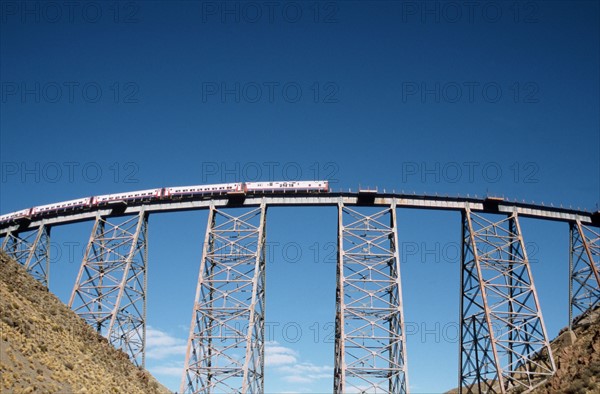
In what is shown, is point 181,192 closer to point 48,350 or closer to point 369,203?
point 369,203

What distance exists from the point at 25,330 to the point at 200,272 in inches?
484

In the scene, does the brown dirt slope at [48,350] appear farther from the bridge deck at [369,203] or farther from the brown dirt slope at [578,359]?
the brown dirt slope at [578,359]

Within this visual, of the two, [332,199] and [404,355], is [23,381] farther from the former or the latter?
[332,199]

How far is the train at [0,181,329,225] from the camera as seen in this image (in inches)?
1280

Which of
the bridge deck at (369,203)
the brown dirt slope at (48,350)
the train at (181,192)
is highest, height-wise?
the train at (181,192)

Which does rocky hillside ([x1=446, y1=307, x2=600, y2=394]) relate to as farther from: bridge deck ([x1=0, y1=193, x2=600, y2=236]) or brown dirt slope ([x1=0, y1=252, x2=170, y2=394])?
brown dirt slope ([x1=0, y1=252, x2=170, y2=394])

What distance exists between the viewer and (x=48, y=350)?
1806 centimetres

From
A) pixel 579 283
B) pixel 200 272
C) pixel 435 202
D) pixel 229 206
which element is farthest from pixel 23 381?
pixel 579 283

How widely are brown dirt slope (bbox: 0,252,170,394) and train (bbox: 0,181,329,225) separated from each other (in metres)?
10.8

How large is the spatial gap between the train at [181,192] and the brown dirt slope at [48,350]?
10829 mm

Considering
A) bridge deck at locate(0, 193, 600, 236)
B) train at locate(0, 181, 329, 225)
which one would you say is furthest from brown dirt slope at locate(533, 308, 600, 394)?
train at locate(0, 181, 329, 225)

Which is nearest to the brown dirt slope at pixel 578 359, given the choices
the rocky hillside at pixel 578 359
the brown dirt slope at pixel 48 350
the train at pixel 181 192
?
the rocky hillside at pixel 578 359

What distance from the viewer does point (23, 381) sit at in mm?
14781

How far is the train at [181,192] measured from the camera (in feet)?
107
